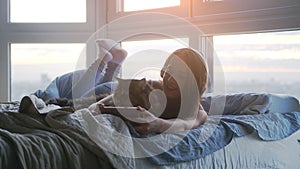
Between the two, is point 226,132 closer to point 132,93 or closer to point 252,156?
point 252,156

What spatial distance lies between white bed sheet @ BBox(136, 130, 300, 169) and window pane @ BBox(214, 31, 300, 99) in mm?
529

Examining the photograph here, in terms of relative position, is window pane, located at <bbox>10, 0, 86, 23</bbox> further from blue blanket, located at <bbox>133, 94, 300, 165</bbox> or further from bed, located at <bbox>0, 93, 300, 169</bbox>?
bed, located at <bbox>0, 93, 300, 169</bbox>

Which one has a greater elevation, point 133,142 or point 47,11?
point 47,11

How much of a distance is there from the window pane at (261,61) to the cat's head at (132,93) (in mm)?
1226

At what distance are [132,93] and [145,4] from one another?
1.75m

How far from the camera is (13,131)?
112 cm

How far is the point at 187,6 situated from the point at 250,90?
71 centimetres

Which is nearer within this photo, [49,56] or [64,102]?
[64,102]

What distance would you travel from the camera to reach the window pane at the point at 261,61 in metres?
2.43

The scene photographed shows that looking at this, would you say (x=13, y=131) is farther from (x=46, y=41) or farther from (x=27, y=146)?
(x=46, y=41)

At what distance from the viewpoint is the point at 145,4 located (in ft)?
10.2

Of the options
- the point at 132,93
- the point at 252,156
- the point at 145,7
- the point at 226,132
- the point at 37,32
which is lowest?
the point at 252,156

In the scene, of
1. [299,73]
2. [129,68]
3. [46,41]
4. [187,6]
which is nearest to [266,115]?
[299,73]

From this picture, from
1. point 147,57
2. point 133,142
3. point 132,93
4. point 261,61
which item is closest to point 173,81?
point 132,93
